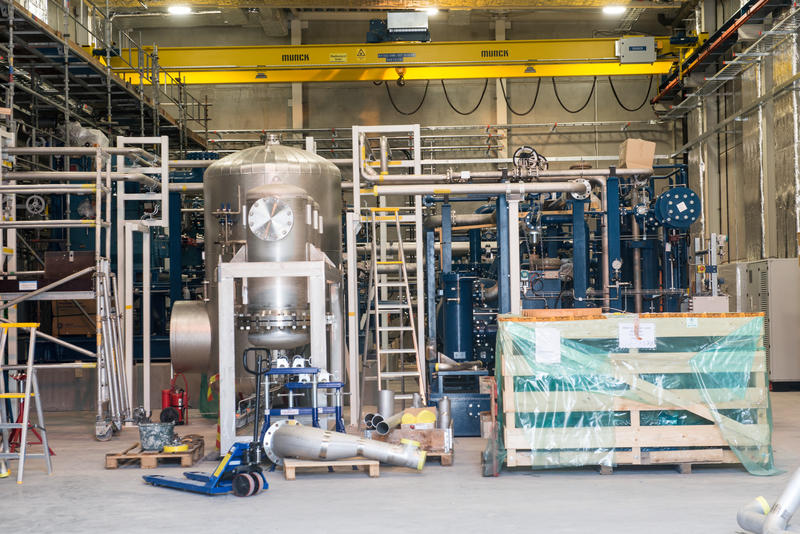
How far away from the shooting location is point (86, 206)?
14305 millimetres

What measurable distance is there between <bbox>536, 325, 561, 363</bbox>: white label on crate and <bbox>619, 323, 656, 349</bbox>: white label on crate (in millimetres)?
581

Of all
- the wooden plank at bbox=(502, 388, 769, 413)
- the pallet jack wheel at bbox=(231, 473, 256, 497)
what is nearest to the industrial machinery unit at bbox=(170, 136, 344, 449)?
the pallet jack wheel at bbox=(231, 473, 256, 497)

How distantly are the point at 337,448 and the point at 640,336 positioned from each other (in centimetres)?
292

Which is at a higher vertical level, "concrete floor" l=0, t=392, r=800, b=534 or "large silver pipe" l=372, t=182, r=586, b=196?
"large silver pipe" l=372, t=182, r=586, b=196

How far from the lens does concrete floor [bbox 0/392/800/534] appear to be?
596cm

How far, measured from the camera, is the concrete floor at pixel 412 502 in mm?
5965

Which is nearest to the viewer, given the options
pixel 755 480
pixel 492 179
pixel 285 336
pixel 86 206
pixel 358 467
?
pixel 755 480

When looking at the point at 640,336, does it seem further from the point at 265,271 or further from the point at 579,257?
the point at 579,257

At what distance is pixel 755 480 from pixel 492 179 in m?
5.73

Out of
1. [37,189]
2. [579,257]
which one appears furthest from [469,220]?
[37,189]

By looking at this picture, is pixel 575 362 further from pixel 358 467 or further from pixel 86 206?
pixel 86 206

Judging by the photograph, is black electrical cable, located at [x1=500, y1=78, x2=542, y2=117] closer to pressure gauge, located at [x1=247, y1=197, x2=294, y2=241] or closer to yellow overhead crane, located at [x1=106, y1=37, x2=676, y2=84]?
yellow overhead crane, located at [x1=106, y1=37, x2=676, y2=84]

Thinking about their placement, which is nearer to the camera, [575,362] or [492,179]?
[575,362]

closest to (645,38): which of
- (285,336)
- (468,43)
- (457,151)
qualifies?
(468,43)
